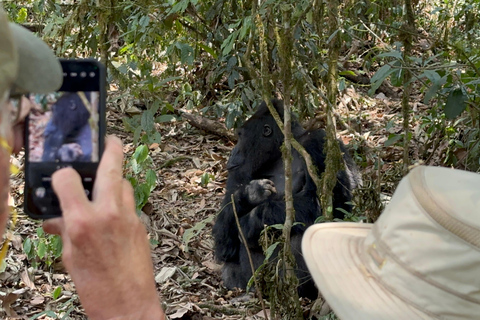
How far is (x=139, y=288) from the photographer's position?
1221 mm

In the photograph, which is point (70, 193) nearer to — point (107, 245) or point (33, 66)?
point (107, 245)

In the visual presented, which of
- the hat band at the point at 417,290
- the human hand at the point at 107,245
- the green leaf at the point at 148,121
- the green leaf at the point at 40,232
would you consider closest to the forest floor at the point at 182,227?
the green leaf at the point at 40,232

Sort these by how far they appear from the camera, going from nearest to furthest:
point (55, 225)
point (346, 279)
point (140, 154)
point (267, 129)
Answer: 1. point (55, 225)
2. point (346, 279)
3. point (140, 154)
4. point (267, 129)

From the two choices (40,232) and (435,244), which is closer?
(435,244)

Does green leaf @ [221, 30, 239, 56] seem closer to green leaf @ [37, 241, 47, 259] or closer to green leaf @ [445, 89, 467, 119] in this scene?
green leaf @ [445, 89, 467, 119]

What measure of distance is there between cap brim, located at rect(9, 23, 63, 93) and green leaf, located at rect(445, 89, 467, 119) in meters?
2.93

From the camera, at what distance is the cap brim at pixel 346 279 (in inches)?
61.1

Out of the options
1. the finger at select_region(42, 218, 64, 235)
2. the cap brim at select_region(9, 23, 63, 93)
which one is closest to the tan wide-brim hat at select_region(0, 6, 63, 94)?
the cap brim at select_region(9, 23, 63, 93)

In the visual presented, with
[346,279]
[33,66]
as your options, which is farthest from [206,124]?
[33,66]

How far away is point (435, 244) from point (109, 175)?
795mm

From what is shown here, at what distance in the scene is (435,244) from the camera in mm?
1524

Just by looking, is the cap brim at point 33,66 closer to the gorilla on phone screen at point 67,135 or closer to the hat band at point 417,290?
the gorilla on phone screen at point 67,135

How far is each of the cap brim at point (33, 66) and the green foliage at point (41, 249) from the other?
120 inches

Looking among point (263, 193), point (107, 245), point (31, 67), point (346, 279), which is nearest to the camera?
point (31, 67)
